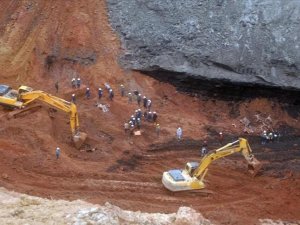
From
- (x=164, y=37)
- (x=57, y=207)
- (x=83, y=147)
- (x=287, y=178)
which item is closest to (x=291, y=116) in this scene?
(x=287, y=178)

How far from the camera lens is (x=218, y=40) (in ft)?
98.7

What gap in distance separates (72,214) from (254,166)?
892 centimetres

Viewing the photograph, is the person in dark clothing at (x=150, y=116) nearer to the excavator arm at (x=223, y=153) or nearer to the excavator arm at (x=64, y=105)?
the excavator arm at (x=64, y=105)

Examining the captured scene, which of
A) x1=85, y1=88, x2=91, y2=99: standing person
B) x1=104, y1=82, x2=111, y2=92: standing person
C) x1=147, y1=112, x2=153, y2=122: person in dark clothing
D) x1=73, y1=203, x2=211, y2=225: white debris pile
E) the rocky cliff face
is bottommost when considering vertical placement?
x1=73, y1=203, x2=211, y2=225: white debris pile

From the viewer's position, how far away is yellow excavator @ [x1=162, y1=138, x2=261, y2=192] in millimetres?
23266

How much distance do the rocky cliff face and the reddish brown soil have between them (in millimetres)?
1121

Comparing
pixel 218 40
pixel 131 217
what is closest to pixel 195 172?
pixel 131 217

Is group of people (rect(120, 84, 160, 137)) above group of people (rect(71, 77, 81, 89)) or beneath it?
beneath

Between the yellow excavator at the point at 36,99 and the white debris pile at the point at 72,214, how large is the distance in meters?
4.40

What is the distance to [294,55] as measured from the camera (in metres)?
29.4

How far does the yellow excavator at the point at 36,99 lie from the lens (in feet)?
82.5

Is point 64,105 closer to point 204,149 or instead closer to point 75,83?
point 75,83

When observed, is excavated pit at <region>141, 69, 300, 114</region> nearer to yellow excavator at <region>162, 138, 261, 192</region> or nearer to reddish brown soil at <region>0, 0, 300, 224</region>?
reddish brown soil at <region>0, 0, 300, 224</region>

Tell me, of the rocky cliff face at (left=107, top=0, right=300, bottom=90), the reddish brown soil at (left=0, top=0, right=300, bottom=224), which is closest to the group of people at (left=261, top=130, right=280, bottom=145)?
the reddish brown soil at (left=0, top=0, right=300, bottom=224)
